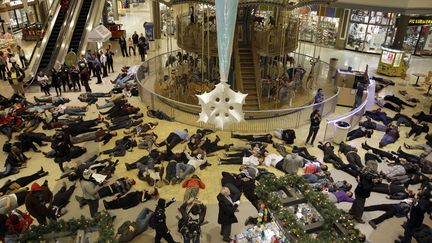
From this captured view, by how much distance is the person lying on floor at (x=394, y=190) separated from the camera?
9305 millimetres

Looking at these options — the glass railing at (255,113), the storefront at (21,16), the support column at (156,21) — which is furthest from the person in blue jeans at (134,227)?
the storefront at (21,16)

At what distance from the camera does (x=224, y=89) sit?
665 cm

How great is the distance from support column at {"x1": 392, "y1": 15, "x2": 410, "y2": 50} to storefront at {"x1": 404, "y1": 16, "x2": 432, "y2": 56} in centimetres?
84

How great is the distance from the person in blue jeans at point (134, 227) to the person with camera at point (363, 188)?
485 centimetres

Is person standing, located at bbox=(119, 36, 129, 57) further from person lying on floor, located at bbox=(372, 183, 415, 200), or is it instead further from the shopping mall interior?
person lying on floor, located at bbox=(372, 183, 415, 200)

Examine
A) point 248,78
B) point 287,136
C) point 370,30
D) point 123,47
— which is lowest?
point 287,136

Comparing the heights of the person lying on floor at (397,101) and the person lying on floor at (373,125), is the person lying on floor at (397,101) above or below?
above

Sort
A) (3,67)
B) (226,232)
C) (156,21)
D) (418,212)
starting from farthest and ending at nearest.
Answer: (156,21) → (3,67) → (226,232) → (418,212)

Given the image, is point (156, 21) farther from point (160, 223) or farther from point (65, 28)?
point (160, 223)

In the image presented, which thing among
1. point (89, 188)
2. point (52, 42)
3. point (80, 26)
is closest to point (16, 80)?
point (52, 42)

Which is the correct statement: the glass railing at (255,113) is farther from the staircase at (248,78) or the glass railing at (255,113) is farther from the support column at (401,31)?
the support column at (401,31)

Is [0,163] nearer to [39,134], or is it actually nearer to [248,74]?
[39,134]

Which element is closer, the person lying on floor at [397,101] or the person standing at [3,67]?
the person lying on floor at [397,101]

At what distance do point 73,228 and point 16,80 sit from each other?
435 inches
